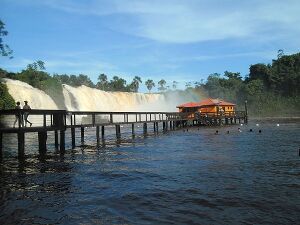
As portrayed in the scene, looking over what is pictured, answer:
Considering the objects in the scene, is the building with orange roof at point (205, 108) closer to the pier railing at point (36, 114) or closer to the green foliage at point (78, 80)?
the pier railing at point (36, 114)

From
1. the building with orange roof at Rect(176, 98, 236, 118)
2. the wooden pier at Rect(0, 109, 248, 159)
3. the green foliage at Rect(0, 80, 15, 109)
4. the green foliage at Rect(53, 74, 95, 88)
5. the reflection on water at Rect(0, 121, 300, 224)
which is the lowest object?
the reflection on water at Rect(0, 121, 300, 224)

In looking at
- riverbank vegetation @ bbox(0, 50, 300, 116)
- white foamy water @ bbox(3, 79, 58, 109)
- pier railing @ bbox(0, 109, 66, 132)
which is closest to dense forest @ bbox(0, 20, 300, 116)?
riverbank vegetation @ bbox(0, 50, 300, 116)

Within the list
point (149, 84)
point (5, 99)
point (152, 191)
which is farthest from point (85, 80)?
point (152, 191)

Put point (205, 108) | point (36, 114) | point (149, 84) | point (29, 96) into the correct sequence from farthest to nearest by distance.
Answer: point (149, 84), point (205, 108), point (29, 96), point (36, 114)

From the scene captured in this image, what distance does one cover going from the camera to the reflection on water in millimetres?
8750

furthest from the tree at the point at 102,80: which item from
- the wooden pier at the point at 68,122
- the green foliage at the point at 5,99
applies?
the green foliage at the point at 5,99

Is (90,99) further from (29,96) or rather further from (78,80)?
(78,80)

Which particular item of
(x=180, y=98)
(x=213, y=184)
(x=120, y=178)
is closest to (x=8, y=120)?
(x=120, y=178)

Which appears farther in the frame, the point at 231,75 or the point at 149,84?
the point at 149,84

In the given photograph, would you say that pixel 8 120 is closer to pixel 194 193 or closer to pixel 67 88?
pixel 67 88

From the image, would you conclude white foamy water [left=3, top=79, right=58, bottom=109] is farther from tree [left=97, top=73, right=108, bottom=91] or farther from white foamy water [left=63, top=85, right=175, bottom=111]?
tree [left=97, top=73, right=108, bottom=91]

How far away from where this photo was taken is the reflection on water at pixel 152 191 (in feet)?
28.7

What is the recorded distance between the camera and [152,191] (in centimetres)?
1140

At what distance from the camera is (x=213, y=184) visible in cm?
1219
